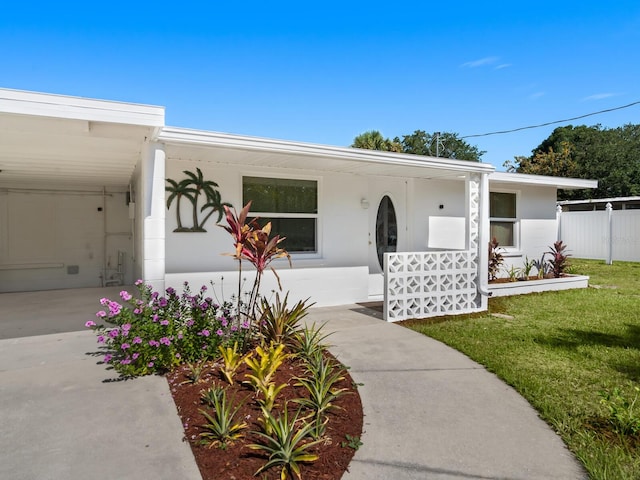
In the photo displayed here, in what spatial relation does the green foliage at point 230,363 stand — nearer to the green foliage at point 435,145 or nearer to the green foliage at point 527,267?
the green foliage at point 527,267

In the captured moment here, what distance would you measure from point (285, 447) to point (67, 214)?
9.18m

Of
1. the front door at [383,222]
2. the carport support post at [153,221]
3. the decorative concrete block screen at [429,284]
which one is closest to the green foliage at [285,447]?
A: the carport support post at [153,221]

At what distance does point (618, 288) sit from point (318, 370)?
30.0 feet

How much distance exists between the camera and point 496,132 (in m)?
23.7

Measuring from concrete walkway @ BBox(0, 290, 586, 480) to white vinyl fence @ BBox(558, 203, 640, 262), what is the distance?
13407 mm

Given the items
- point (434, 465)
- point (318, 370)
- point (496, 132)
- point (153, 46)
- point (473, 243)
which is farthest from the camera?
point (496, 132)

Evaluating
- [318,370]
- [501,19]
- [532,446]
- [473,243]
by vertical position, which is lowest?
[532,446]

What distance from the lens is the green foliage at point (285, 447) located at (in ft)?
8.05

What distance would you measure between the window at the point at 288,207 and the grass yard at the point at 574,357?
2.65 meters

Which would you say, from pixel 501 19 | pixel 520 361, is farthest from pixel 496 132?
pixel 520 361

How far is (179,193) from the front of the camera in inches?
258

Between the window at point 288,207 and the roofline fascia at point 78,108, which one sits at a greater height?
the roofline fascia at point 78,108

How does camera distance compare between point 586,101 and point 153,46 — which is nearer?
point 153,46

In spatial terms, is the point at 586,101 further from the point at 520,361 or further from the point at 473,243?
the point at 520,361
